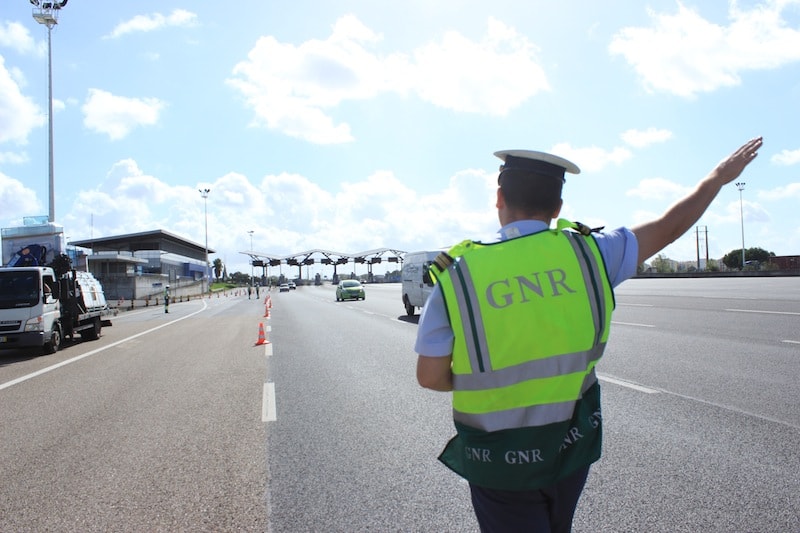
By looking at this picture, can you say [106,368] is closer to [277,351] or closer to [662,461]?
[277,351]

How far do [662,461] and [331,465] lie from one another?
9.08 ft

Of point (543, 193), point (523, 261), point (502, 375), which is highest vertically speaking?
point (543, 193)

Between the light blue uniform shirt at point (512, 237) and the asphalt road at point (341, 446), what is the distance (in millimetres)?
2173

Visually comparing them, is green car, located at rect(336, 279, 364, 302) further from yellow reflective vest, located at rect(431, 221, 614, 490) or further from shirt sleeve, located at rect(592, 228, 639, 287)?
yellow reflective vest, located at rect(431, 221, 614, 490)

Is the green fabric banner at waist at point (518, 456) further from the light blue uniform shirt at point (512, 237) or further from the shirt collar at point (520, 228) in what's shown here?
the shirt collar at point (520, 228)

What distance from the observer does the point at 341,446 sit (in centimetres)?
538

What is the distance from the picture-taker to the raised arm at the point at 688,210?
7.13 ft

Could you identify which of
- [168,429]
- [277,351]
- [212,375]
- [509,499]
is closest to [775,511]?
[509,499]

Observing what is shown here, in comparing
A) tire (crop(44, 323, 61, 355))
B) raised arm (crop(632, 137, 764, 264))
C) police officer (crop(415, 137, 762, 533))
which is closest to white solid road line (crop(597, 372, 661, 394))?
raised arm (crop(632, 137, 764, 264))

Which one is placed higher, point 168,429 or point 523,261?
point 523,261

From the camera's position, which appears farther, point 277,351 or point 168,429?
point 277,351

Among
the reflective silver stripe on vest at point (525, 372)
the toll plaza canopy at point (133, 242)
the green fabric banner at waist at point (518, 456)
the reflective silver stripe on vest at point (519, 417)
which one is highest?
the toll plaza canopy at point (133, 242)

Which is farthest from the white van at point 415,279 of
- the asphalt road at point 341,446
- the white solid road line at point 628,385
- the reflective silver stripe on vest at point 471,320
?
the reflective silver stripe on vest at point 471,320

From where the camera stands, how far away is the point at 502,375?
5.83 ft
